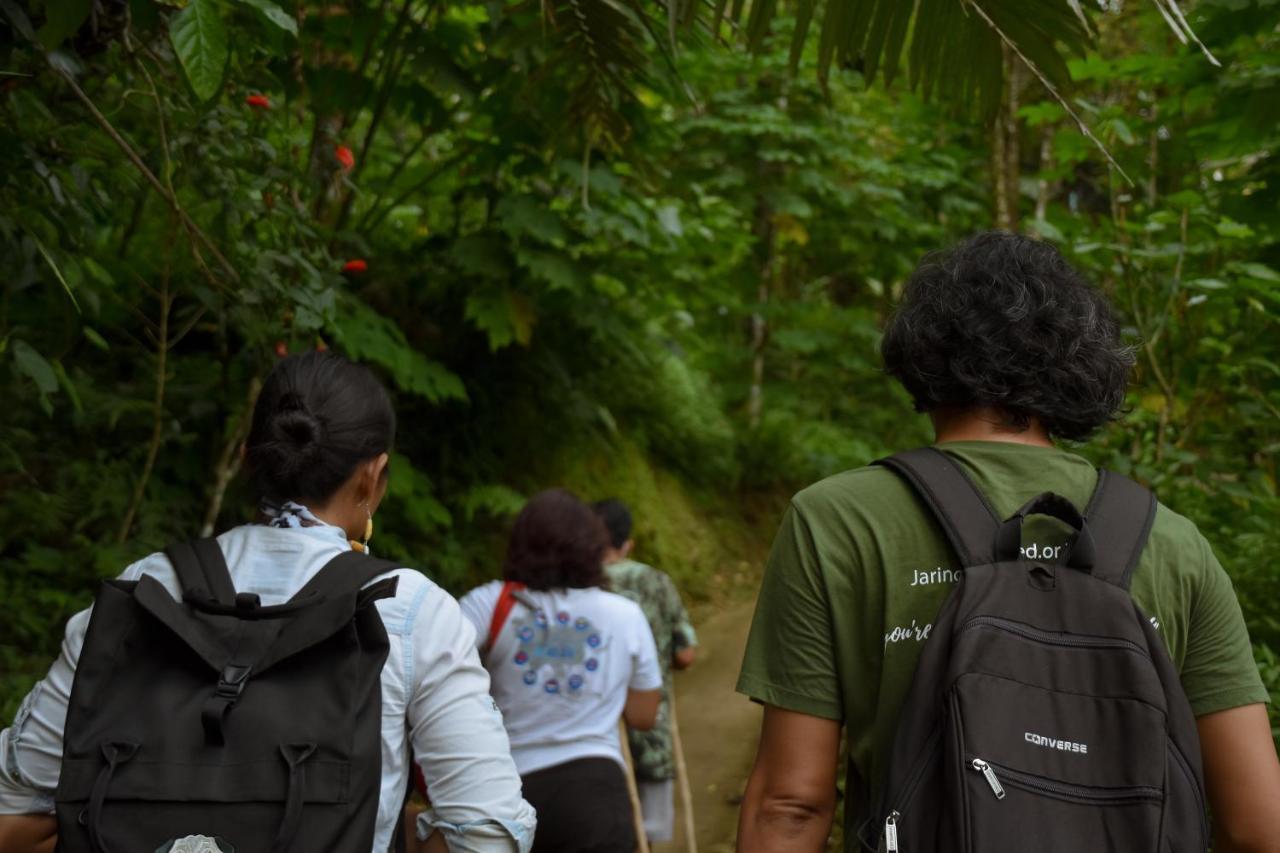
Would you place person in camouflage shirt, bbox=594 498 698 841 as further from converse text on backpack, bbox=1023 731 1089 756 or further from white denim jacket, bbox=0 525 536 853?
converse text on backpack, bbox=1023 731 1089 756

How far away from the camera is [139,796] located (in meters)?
1.72

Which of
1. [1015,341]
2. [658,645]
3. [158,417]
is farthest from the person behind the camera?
[658,645]

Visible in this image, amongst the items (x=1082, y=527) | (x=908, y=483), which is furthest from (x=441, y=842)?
(x=1082, y=527)

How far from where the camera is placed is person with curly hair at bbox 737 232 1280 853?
5.91 ft

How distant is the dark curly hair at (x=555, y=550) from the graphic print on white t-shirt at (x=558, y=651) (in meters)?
0.14

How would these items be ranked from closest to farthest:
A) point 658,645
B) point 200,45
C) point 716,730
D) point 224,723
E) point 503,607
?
point 224,723
point 200,45
point 503,607
point 658,645
point 716,730

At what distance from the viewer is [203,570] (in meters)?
1.94

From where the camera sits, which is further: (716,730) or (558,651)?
(716,730)

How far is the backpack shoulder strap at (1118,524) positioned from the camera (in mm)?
1732

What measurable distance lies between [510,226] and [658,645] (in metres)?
2.65

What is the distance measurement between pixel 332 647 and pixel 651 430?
8.61 metres

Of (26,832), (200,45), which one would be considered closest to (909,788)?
(26,832)

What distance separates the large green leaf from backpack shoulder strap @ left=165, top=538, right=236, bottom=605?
1.17 m

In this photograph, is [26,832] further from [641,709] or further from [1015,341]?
[641,709]
